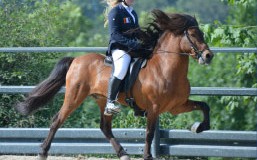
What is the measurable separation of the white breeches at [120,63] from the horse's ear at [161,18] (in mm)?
576

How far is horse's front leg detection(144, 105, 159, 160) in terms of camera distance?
391 inches

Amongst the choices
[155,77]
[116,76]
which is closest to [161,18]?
[155,77]

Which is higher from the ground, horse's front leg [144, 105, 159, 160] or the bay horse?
the bay horse

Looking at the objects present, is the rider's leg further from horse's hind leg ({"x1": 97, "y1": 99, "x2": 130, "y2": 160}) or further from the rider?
horse's hind leg ({"x1": 97, "y1": 99, "x2": 130, "y2": 160})

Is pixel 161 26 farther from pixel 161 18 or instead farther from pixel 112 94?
pixel 112 94

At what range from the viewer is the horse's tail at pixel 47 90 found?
10.8m

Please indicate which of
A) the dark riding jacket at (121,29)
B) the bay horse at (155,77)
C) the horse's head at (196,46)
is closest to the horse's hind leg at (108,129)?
the bay horse at (155,77)

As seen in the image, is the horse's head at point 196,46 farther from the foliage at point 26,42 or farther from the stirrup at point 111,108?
the foliage at point 26,42

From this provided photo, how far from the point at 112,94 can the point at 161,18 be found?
1.14m

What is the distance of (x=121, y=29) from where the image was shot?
402 inches

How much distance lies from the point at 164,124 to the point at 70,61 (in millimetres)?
1905

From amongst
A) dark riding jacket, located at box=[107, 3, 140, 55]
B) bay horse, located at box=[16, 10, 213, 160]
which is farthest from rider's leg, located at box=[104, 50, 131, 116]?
bay horse, located at box=[16, 10, 213, 160]

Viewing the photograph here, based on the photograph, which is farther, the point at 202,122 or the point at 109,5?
the point at 109,5

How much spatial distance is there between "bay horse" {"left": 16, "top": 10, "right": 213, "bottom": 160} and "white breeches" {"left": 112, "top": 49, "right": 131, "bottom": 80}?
213mm
